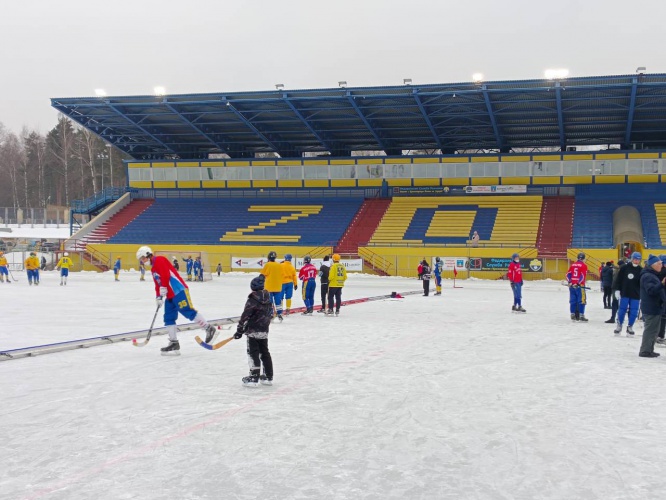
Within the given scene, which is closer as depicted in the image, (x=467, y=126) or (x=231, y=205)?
(x=467, y=126)

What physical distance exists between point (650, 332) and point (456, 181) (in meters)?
40.7

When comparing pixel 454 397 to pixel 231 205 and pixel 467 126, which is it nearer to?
pixel 467 126

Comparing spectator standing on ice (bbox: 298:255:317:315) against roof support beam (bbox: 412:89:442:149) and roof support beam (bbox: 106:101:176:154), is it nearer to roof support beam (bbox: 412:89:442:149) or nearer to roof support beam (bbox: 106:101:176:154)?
roof support beam (bbox: 412:89:442:149)

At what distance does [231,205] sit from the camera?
54.6 m

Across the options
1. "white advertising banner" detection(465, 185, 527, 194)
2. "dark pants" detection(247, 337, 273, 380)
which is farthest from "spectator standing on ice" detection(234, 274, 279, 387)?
"white advertising banner" detection(465, 185, 527, 194)

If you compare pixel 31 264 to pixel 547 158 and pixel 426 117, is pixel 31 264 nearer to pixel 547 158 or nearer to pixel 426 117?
pixel 426 117

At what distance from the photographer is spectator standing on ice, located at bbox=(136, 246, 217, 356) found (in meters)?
10.9

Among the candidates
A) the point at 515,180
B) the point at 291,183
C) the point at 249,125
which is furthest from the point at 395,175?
the point at 249,125

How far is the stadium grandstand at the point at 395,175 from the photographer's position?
4228 centimetres

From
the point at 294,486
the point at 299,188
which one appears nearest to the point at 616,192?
the point at 299,188

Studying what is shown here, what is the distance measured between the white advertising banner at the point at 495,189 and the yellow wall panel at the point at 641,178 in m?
7.88

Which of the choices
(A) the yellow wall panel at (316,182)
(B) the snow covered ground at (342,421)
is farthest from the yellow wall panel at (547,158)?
(B) the snow covered ground at (342,421)

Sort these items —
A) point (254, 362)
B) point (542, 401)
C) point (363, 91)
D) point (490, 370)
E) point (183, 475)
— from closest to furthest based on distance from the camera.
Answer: point (183, 475)
point (542, 401)
point (254, 362)
point (490, 370)
point (363, 91)

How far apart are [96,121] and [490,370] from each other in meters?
50.4
